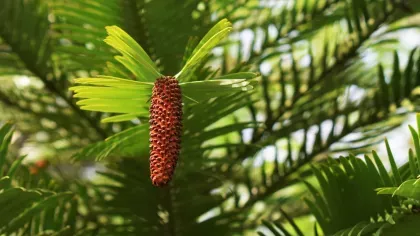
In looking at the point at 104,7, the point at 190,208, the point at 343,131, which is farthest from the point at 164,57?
the point at 343,131

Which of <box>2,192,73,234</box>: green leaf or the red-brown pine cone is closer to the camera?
the red-brown pine cone

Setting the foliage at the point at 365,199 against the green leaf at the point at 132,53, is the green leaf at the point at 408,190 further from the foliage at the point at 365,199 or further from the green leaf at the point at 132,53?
the green leaf at the point at 132,53

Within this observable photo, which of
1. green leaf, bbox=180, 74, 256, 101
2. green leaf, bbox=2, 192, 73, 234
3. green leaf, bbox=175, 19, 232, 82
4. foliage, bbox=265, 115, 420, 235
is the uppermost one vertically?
green leaf, bbox=175, 19, 232, 82

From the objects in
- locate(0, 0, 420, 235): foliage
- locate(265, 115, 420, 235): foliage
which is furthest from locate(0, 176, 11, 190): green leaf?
locate(265, 115, 420, 235): foliage

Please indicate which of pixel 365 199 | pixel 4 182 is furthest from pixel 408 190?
pixel 4 182

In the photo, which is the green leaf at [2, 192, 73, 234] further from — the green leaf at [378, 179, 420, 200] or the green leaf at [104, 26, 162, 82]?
the green leaf at [378, 179, 420, 200]

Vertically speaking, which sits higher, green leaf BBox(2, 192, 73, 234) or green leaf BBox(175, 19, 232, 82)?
green leaf BBox(175, 19, 232, 82)
